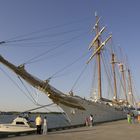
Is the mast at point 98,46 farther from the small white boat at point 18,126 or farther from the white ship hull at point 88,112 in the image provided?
the small white boat at point 18,126

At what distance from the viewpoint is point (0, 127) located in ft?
101

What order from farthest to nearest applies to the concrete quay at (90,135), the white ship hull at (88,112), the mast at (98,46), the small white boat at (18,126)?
1. the mast at (98,46)
2. the white ship hull at (88,112)
3. the small white boat at (18,126)
4. the concrete quay at (90,135)

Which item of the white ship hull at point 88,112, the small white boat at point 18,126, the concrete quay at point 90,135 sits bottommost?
the concrete quay at point 90,135

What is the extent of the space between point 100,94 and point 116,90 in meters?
21.6

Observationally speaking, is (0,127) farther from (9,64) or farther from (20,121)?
(9,64)

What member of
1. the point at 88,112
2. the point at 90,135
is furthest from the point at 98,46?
the point at 90,135

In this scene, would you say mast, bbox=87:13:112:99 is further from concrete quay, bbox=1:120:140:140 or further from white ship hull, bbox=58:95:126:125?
concrete quay, bbox=1:120:140:140

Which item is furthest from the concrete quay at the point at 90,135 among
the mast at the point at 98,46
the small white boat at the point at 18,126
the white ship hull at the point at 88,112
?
the mast at the point at 98,46

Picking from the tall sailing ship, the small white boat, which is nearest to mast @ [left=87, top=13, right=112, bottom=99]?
the tall sailing ship

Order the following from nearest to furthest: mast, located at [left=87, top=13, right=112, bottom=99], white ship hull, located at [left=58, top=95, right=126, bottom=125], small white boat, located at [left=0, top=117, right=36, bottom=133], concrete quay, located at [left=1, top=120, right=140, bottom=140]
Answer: concrete quay, located at [left=1, top=120, right=140, bottom=140]
small white boat, located at [left=0, top=117, right=36, bottom=133]
white ship hull, located at [left=58, top=95, right=126, bottom=125]
mast, located at [left=87, top=13, right=112, bottom=99]

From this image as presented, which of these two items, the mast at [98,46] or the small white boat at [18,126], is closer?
the small white boat at [18,126]

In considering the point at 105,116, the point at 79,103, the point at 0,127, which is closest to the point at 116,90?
the point at 105,116

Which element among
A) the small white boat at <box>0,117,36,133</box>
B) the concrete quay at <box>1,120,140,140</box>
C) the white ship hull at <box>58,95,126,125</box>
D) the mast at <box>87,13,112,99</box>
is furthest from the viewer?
the mast at <box>87,13,112,99</box>

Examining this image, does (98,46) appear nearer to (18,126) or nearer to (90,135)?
(18,126)
